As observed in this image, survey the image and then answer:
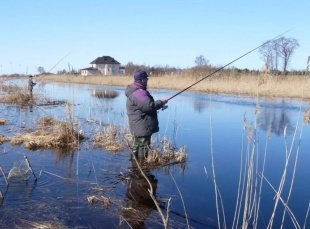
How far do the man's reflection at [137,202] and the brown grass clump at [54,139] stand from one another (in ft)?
8.45

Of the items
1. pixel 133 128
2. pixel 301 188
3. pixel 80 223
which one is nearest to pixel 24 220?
pixel 80 223

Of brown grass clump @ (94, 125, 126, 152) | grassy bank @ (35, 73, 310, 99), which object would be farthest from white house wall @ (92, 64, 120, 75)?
brown grass clump @ (94, 125, 126, 152)

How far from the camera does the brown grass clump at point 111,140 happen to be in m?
8.45

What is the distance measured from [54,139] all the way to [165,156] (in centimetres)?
252

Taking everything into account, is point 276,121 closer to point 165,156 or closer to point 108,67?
point 165,156

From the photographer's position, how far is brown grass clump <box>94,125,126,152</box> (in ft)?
27.7

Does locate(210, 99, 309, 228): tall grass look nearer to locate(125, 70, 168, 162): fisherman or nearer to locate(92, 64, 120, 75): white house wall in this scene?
locate(125, 70, 168, 162): fisherman

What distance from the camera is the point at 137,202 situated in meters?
5.21

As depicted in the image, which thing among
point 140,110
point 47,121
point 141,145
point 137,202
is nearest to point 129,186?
point 137,202

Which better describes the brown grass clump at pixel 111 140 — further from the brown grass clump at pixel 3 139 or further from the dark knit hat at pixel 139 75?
the dark knit hat at pixel 139 75

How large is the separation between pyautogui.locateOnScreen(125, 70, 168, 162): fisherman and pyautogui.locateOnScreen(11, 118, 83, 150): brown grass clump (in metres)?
2.29

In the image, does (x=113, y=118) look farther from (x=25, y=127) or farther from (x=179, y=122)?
(x=25, y=127)

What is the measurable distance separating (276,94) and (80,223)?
22778 millimetres

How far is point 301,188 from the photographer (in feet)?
20.6
